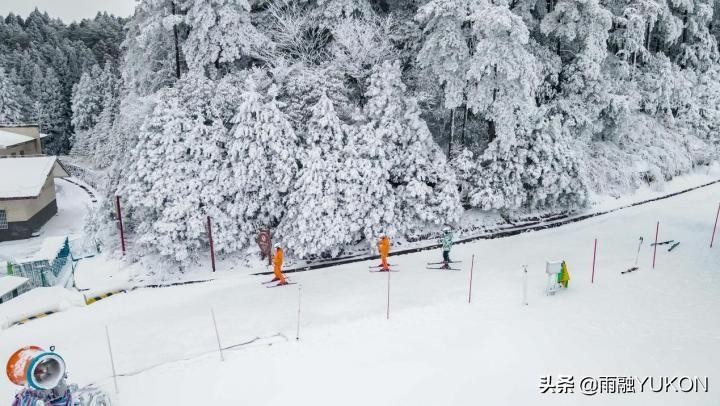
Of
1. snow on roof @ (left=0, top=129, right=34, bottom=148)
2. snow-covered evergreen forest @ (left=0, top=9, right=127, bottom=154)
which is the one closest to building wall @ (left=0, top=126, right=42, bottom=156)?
snow on roof @ (left=0, top=129, right=34, bottom=148)

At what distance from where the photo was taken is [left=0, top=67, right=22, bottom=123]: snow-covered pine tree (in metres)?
54.7

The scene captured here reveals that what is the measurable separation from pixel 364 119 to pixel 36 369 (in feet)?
44.4

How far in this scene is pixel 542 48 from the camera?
2198cm

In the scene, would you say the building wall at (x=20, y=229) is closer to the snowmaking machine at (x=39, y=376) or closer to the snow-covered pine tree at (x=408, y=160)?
the snow-covered pine tree at (x=408, y=160)

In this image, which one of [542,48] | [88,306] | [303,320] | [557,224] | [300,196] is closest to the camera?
[303,320]

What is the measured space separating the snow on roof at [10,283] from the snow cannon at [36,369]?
10529mm

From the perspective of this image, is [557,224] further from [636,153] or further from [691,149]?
[691,149]

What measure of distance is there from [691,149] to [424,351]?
26487 millimetres

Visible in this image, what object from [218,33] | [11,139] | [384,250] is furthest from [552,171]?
[11,139]

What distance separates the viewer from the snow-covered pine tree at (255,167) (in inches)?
669

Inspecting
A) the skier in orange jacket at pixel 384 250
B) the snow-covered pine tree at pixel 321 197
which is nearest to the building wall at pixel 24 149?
the snow-covered pine tree at pixel 321 197

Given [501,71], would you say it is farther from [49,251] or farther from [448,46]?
[49,251]

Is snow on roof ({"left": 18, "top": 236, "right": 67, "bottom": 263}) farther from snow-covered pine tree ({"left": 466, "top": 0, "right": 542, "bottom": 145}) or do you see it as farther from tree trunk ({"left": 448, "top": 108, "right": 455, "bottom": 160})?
snow-covered pine tree ({"left": 466, "top": 0, "right": 542, "bottom": 145})

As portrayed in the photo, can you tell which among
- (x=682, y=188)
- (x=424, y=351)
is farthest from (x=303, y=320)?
(x=682, y=188)
